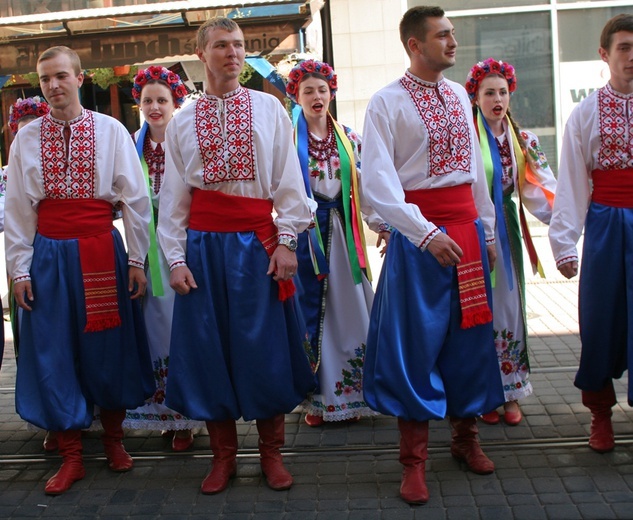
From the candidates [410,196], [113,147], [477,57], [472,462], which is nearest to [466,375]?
[472,462]

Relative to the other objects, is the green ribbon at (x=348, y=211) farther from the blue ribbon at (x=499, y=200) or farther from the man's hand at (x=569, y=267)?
the man's hand at (x=569, y=267)

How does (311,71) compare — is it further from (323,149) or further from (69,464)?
(69,464)

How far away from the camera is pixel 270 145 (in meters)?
3.93

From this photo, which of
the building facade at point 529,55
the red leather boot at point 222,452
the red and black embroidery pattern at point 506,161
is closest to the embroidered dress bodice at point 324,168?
the red and black embroidery pattern at point 506,161

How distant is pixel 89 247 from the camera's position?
414cm

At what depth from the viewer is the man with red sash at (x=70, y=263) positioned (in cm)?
407

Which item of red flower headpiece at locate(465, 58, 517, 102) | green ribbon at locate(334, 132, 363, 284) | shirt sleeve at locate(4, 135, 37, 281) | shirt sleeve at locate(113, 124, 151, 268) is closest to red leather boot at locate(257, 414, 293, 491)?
shirt sleeve at locate(113, 124, 151, 268)

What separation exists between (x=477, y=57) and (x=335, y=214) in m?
7.44

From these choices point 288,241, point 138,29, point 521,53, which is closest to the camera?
point 288,241

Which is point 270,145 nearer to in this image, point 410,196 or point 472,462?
point 410,196

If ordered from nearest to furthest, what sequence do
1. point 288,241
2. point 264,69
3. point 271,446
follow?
1. point 288,241
2. point 271,446
3. point 264,69

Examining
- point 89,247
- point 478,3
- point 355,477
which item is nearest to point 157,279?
point 89,247

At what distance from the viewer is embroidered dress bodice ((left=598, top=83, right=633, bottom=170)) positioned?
397 centimetres

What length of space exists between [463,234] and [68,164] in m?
1.83
